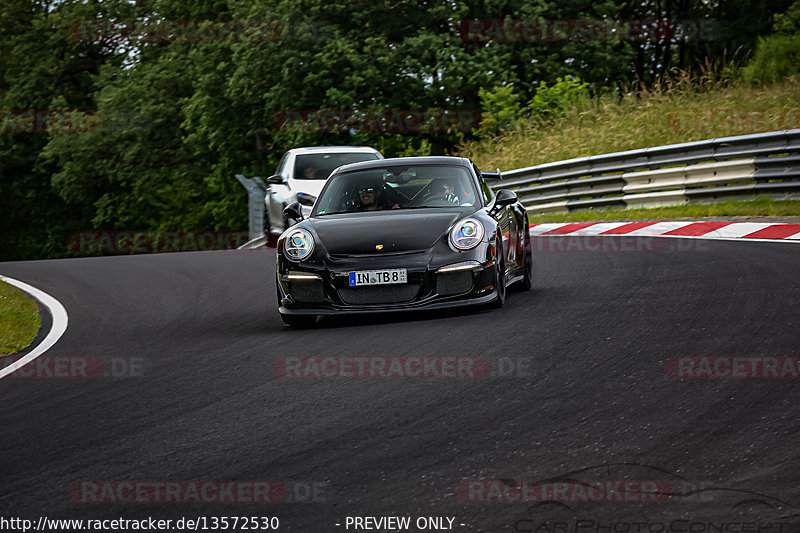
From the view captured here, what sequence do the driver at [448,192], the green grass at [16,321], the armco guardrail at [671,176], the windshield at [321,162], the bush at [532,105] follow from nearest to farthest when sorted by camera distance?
1. the green grass at [16,321]
2. the driver at [448,192]
3. the armco guardrail at [671,176]
4. the windshield at [321,162]
5. the bush at [532,105]

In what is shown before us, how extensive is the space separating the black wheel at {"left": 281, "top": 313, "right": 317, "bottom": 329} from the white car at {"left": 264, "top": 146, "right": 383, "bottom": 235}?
31.0 feet

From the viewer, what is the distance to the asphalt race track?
4.02m

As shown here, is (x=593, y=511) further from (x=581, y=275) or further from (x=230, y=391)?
(x=581, y=275)

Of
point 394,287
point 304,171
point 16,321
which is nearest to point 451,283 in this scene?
point 394,287

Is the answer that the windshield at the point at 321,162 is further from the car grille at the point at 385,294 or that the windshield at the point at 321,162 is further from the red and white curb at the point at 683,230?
the car grille at the point at 385,294

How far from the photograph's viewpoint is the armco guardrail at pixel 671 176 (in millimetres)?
16719

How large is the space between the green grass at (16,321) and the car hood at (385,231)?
2644 mm

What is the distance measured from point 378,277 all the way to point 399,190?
1673mm

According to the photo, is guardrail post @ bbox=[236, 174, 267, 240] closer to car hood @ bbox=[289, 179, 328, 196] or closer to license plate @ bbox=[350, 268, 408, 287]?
car hood @ bbox=[289, 179, 328, 196]

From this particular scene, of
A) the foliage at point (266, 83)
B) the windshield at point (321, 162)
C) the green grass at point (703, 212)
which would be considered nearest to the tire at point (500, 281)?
the green grass at point (703, 212)

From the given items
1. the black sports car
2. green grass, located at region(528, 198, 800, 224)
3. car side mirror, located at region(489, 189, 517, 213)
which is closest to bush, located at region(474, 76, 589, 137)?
green grass, located at region(528, 198, 800, 224)

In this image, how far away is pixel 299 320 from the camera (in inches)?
346

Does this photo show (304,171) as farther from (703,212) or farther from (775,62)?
(775,62)

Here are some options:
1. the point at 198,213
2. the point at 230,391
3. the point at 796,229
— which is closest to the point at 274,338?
the point at 230,391
